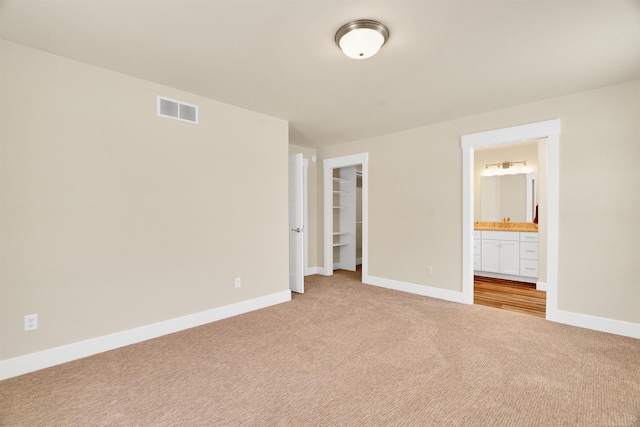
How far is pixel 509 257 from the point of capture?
5465mm

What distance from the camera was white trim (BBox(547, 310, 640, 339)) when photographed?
3.00m

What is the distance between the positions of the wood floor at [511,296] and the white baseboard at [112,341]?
10.5 feet

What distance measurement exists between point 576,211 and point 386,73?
99.5 inches

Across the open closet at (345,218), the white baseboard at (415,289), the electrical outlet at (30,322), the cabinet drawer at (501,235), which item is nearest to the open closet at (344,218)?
the open closet at (345,218)

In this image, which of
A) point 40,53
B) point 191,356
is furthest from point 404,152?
point 40,53

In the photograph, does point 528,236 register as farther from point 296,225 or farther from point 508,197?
point 296,225

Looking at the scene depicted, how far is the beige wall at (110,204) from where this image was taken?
2.36 m

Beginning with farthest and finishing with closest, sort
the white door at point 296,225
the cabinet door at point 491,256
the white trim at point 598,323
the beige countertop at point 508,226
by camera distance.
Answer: the cabinet door at point 491,256 < the beige countertop at point 508,226 < the white door at point 296,225 < the white trim at point 598,323

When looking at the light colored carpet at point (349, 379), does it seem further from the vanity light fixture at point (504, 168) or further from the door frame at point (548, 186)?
the vanity light fixture at point (504, 168)

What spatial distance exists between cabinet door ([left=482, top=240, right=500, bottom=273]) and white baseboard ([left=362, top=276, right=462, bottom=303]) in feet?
6.43

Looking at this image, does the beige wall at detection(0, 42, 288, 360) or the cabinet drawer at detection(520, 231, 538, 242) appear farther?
the cabinet drawer at detection(520, 231, 538, 242)

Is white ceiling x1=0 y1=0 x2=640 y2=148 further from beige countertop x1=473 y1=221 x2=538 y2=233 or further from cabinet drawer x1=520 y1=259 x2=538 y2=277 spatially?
cabinet drawer x1=520 y1=259 x2=538 y2=277

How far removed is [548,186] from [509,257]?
242 centimetres

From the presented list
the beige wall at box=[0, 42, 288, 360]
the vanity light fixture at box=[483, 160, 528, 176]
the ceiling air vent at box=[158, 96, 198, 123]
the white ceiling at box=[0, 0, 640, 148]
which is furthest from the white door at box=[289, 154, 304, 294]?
the vanity light fixture at box=[483, 160, 528, 176]
